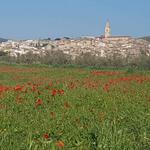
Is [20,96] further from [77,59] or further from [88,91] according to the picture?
[77,59]

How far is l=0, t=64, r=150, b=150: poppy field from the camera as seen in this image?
6.32 m

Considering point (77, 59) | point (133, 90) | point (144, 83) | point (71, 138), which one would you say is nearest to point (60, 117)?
point (71, 138)

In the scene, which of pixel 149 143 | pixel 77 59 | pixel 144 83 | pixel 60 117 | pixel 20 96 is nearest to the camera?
pixel 149 143

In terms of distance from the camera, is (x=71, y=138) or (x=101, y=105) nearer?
(x=71, y=138)

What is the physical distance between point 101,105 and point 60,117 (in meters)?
2.31

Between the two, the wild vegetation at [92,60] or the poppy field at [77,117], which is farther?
the wild vegetation at [92,60]

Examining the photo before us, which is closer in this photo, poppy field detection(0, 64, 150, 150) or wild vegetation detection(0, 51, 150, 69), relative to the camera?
poppy field detection(0, 64, 150, 150)

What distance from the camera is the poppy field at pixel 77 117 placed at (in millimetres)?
6323

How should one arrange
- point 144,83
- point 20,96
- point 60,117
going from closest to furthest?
point 60,117
point 20,96
point 144,83

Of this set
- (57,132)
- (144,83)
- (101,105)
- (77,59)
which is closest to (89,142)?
(57,132)

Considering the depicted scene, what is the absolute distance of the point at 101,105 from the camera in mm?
11484

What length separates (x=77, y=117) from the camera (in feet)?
31.5

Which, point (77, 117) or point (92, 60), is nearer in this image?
point (77, 117)

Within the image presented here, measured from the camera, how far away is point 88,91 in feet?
43.3
